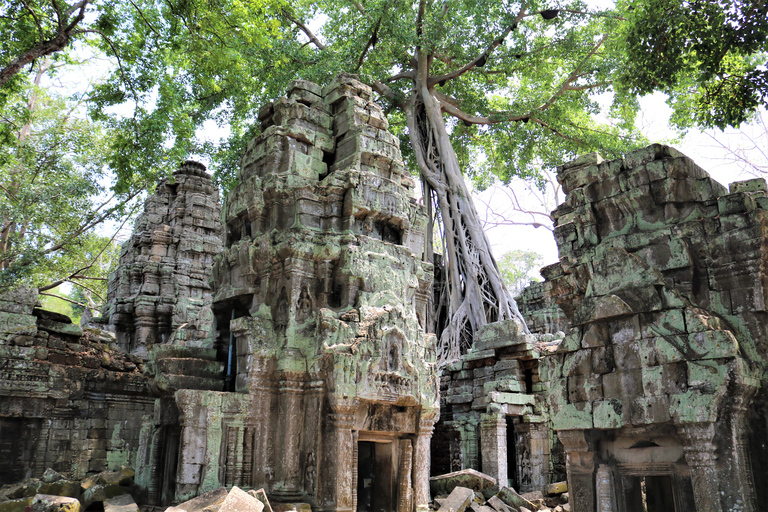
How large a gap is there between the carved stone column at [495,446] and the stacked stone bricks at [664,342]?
238 inches

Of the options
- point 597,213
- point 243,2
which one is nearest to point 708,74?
point 597,213

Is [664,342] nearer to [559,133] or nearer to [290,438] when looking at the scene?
[290,438]

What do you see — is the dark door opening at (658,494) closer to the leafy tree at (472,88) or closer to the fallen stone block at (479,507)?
the fallen stone block at (479,507)

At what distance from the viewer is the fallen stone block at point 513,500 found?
9.53 meters

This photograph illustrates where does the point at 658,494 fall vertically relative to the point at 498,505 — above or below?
above

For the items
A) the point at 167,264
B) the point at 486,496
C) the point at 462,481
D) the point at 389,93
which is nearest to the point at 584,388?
the point at 486,496

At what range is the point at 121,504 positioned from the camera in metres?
7.98

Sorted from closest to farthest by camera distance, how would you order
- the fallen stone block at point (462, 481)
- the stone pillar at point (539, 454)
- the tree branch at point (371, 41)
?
the fallen stone block at point (462, 481)
the stone pillar at point (539, 454)
the tree branch at point (371, 41)

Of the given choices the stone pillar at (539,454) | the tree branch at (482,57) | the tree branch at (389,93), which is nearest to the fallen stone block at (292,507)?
the stone pillar at (539,454)

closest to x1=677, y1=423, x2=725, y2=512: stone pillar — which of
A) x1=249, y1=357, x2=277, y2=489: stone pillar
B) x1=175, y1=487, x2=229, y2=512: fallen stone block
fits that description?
x1=175, y1=487, x2=229, y2=512: fallen stone block

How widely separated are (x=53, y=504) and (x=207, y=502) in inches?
79.8

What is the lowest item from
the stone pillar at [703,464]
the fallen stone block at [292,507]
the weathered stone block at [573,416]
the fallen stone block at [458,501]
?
the fallen stone block at [458,501]

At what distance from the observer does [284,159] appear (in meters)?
10.2

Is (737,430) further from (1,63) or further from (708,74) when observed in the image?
(1,63)
